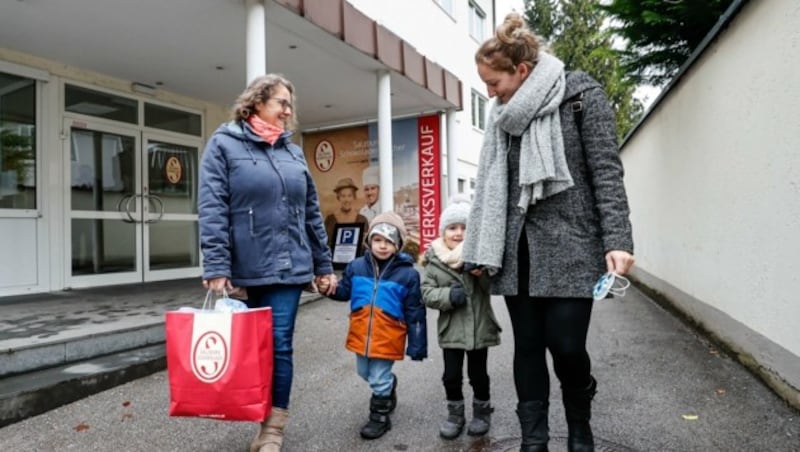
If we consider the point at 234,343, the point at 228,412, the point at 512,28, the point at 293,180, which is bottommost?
the point at 228,412

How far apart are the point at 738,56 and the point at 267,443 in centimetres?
428

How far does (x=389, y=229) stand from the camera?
2.85m

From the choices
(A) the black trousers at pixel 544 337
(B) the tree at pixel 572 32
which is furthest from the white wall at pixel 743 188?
(B) the tree at pixel 572 32

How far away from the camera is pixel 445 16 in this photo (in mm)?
12703

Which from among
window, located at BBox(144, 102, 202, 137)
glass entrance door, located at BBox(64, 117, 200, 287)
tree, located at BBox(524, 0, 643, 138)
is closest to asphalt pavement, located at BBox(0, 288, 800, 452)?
glass entrance door, located at BBox(64, 117, 200, 287)

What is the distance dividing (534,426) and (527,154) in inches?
43.2

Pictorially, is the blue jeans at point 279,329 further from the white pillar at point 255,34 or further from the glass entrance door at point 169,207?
the glass entrance door at point 169,207

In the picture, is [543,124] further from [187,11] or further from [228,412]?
[187,11]

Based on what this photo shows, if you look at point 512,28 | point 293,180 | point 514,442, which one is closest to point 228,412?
point 293,180

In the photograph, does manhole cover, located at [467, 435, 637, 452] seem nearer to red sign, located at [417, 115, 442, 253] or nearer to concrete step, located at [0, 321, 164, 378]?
concrete step, located at [0, 321, 164, 378]

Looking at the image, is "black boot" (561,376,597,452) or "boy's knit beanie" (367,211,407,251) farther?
"boy's knit beanie" (367,211,407,251)

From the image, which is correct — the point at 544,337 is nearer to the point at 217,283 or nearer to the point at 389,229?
the point at 389,229

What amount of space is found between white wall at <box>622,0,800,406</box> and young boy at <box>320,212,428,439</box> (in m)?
2.18

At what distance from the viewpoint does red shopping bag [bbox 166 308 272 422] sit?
2121 mm
